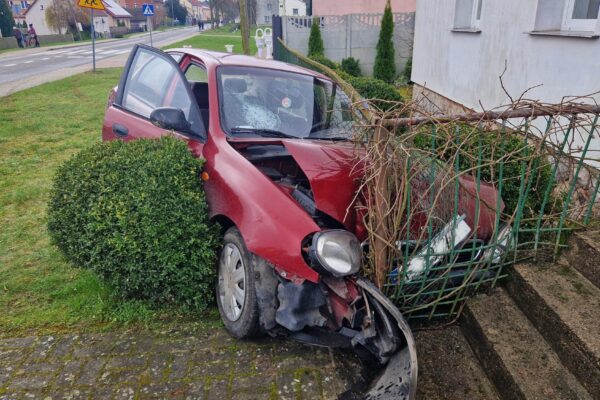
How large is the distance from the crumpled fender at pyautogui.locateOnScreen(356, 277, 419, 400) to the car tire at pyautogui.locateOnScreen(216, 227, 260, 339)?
730 millimetres

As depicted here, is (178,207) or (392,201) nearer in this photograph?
(392,201)

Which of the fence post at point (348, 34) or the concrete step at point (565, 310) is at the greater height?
the fence post at point (348, 34)

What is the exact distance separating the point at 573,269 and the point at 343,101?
232 centimetres

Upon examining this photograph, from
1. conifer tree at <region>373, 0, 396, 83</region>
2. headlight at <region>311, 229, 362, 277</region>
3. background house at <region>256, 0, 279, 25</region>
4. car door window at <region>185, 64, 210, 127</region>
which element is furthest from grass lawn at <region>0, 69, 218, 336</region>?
background house at <region>256, 0, 279, 25</region>

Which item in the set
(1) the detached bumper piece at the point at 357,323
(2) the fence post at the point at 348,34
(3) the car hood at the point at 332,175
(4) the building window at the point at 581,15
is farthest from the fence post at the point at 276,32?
(1) the detached bumper piece at the point at 357,323

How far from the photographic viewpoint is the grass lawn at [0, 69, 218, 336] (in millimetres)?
3260

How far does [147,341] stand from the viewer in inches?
120

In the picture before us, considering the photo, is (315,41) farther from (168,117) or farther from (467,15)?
(168,117)

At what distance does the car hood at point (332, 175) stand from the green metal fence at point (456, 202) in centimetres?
10

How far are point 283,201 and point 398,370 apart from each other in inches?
44.0

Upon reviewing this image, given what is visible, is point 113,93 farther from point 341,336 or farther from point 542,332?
point 542,332

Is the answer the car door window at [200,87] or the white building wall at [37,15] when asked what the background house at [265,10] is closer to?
the white building wall at [37,15]

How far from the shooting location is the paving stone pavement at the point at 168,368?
2.62m

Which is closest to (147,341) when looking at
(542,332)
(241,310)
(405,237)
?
(241,310)
